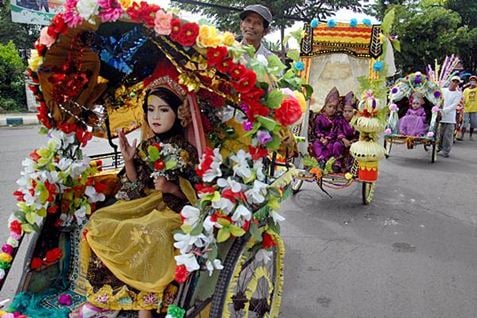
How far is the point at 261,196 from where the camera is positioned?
7.43ft

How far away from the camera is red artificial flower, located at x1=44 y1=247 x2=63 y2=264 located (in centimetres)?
274

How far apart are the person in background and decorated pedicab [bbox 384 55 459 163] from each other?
356 cm

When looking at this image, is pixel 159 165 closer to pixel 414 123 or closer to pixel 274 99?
pixel 274 99

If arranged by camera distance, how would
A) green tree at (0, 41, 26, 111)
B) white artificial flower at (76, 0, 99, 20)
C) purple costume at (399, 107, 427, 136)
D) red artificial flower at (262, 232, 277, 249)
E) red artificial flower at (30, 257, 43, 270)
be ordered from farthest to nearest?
1. green tree at (0, 41, 26, 111)
2. purple costume at (399, 107, 427, 136)
3. red artificial flower at (30, 257, 43, 270)
4. red artificial flower at (262, 232, 277, 249)
5. white artificial flower at (76, 0, 99, 20)

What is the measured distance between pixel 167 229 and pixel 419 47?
57.7 ft

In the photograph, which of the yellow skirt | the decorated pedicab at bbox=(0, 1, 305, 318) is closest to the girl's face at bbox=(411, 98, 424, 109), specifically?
the decorated pedicab at bbox=(0, 1, 305, 318)

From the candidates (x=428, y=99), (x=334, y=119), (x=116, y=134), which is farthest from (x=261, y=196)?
(x=428, y=99)

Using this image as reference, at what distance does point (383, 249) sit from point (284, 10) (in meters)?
14.5

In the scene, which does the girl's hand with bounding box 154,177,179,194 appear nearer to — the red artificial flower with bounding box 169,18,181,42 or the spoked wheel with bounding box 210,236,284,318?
the spoked wheel with bounding box 210,236,284,318

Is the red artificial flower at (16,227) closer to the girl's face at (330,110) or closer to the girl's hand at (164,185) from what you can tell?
the girl's hand at (164,185)

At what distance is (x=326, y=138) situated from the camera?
5949 mm

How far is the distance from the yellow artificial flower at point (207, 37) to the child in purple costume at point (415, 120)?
781 cm

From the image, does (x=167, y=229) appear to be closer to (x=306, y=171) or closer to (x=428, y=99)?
(x=306, y=171)

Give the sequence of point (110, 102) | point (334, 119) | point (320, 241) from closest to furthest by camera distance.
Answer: point (110, 102), point (320, 241), point (334, 119)
